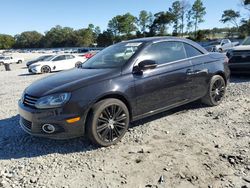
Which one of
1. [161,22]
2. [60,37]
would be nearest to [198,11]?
[161,22]

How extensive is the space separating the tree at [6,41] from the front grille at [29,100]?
160345mm

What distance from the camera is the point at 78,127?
4.07 metres

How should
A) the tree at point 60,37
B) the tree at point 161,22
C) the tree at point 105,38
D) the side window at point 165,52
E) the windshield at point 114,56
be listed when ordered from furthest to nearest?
the tree at point 60,37 < the tree at point 105,38 < the tree at point 161,22 < the side window at point 165,52 < the windshield at point 114,56

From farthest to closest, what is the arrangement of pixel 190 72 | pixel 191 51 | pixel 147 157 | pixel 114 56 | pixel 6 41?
pixel 6 41, pixel 191 51, pixel 190 72, pixel 114 56, pixel 147 157

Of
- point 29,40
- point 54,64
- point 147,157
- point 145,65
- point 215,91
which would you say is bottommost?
point 54,64

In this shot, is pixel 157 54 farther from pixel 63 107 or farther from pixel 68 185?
pixel 68 185

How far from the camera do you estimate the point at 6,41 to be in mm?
152750

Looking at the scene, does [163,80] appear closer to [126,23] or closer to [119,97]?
[119,97]

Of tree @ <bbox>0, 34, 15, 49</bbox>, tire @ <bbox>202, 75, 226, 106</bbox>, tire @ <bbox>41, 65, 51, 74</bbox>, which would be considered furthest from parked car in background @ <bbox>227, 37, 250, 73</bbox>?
tree @ <bbox>0, 34, 15, 49</bbox>

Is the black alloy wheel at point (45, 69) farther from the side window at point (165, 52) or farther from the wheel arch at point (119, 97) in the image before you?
the wheel arch at point (119, 97)

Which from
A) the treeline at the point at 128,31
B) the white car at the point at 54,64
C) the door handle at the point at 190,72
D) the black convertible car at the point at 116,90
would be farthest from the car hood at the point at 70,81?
the treeline at the point at 128,31

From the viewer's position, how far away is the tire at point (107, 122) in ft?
13.6

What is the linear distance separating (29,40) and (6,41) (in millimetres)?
11702

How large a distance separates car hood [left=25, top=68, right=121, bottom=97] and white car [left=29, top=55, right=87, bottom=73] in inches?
578
